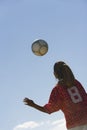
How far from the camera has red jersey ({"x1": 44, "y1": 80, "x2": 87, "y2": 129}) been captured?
8812mm

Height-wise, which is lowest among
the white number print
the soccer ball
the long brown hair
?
the white number print

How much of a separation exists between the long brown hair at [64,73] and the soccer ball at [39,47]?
3189mm

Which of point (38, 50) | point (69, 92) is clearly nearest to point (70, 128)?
point (69, 92)

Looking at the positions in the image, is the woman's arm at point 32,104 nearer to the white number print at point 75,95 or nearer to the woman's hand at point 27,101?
the woman's hand at point 27,101

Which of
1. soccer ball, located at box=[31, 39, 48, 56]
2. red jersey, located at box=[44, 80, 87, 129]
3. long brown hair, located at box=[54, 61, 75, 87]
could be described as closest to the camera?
red jersey, located at box=[44, 80, 87, 129]

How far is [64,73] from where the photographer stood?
29.9ft

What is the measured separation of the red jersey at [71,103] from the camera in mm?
8812

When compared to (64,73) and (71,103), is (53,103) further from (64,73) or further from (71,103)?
(64,73)

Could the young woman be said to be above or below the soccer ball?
below

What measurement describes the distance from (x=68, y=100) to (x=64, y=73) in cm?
65

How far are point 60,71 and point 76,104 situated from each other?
0.88 meters

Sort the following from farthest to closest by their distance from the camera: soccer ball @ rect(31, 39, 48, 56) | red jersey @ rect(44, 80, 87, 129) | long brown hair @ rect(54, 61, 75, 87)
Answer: soccer ball @ rect(31, 39, 48, 56) → long brown hair @ rect(54, 61, 75, 87) → red jersey @ rect(44, 80, 87, 129)

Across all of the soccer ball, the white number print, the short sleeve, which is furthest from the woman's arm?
the soccer ball

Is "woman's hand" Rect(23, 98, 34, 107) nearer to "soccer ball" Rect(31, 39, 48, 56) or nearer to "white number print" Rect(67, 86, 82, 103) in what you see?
"white number print" Rect(67, 86, 82, 103)
